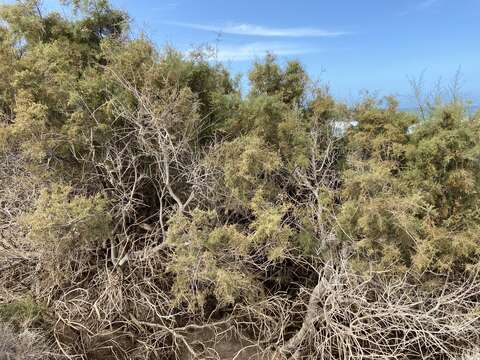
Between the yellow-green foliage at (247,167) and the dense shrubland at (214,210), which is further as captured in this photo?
the yellow-green foliage at (247,167)

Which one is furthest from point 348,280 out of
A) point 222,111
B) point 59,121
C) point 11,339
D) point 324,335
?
point 59,121

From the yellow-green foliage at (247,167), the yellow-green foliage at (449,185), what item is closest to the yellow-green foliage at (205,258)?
the yellow-green foliage at (247,167)

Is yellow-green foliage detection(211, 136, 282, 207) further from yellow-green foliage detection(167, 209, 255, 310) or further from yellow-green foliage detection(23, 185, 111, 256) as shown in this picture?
yellow-green foliage detection(23, 185, 111, 256)

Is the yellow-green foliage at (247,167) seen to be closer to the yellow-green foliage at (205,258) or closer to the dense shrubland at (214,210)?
the dense shrubland at (214,210)

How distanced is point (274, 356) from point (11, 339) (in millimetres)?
3151

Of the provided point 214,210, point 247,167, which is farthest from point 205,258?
point 247,167

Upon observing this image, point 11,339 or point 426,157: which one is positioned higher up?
point 426,157

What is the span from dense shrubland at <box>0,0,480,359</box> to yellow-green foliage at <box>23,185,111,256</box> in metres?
0.03

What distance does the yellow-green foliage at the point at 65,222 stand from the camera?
5.10 metres

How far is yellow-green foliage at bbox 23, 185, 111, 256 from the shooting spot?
201 inches

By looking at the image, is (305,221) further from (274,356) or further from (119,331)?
(119,331)

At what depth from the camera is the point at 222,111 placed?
6559 mm

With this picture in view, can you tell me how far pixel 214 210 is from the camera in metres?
5.29

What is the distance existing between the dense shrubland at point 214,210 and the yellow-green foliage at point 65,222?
0.03 meters
